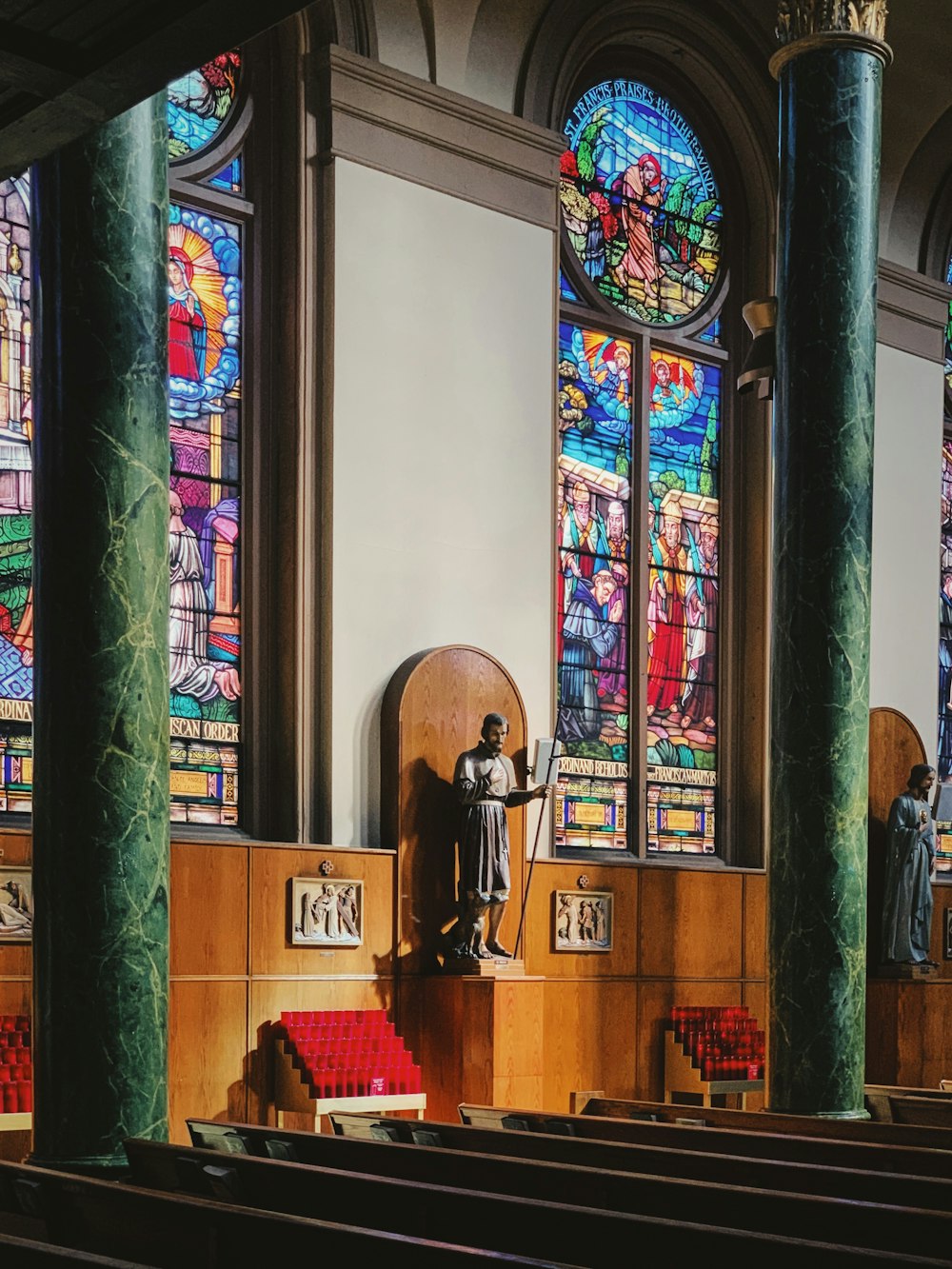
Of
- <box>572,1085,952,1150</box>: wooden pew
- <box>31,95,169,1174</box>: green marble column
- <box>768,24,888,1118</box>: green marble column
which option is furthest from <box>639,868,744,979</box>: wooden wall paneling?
<box>31,95,169,1174</box>: green marble column

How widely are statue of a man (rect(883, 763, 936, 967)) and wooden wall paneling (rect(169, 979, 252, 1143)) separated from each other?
17.3 feet

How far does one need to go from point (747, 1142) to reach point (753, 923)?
6797 millimetres

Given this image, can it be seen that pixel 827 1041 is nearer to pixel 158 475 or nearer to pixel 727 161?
pixel 158 475

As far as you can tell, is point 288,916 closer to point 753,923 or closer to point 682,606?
point 753,923

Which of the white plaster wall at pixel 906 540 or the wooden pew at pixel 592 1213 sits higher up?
the white plaster wall at pixel 906 540

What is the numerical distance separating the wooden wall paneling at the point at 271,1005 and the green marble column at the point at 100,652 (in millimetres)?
4200

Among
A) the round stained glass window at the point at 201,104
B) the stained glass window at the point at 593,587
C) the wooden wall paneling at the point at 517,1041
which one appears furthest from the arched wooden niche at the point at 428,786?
the round stained glass window at the point at 201,104

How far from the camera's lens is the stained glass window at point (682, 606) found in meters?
13.3

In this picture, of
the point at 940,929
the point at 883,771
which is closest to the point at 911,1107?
the point at 883,771

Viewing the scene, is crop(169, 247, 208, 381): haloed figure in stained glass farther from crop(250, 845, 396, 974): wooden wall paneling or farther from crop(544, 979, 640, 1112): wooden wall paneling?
crop(544, 979, 640, 1112): wooden wall paneling

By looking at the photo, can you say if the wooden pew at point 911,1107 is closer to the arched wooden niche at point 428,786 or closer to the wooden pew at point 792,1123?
the wooden pew at point 792,1123

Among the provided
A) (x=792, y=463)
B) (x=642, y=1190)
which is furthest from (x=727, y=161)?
(x=642, y=1190)

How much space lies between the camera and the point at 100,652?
5.73 m

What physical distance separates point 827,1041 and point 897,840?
481cm
